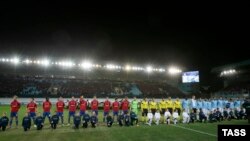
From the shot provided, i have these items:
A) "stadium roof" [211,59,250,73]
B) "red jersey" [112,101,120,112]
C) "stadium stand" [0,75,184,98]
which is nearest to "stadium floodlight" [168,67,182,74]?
"stadium stand" [0,75,184,98]

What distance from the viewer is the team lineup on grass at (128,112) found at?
20359 millimetres

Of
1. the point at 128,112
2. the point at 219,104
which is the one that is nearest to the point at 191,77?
the point at 219,104

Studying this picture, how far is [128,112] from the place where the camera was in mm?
25703

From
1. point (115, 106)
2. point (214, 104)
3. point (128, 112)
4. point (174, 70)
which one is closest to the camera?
point (115, 106)

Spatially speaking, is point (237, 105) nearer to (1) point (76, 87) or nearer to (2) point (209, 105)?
(2) point (209, 105)

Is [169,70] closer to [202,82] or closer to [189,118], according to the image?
[202,82]

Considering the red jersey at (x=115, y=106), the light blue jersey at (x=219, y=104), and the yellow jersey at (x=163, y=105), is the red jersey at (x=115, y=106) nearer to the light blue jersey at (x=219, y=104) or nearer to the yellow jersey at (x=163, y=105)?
the yellow jersey at (x=163, y=105)

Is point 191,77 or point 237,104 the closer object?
point 237,104

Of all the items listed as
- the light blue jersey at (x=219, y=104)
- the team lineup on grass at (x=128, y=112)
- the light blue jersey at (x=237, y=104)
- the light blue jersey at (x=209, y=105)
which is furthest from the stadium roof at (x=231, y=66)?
the light blue jersey at (x=209, y=105)

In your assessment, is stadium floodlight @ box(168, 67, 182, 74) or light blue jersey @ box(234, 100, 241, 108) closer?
light blue jersey @ box(234, 100, 241, 108)

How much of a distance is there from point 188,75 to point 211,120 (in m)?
35.5

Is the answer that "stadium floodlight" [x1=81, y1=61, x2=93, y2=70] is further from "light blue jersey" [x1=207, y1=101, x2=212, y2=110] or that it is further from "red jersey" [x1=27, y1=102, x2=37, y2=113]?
"red jersey" [x1=27, y1=102, x2=37, y2=113]

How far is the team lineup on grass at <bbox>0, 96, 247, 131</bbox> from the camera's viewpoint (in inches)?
802

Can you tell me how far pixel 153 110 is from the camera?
25.1 meters
